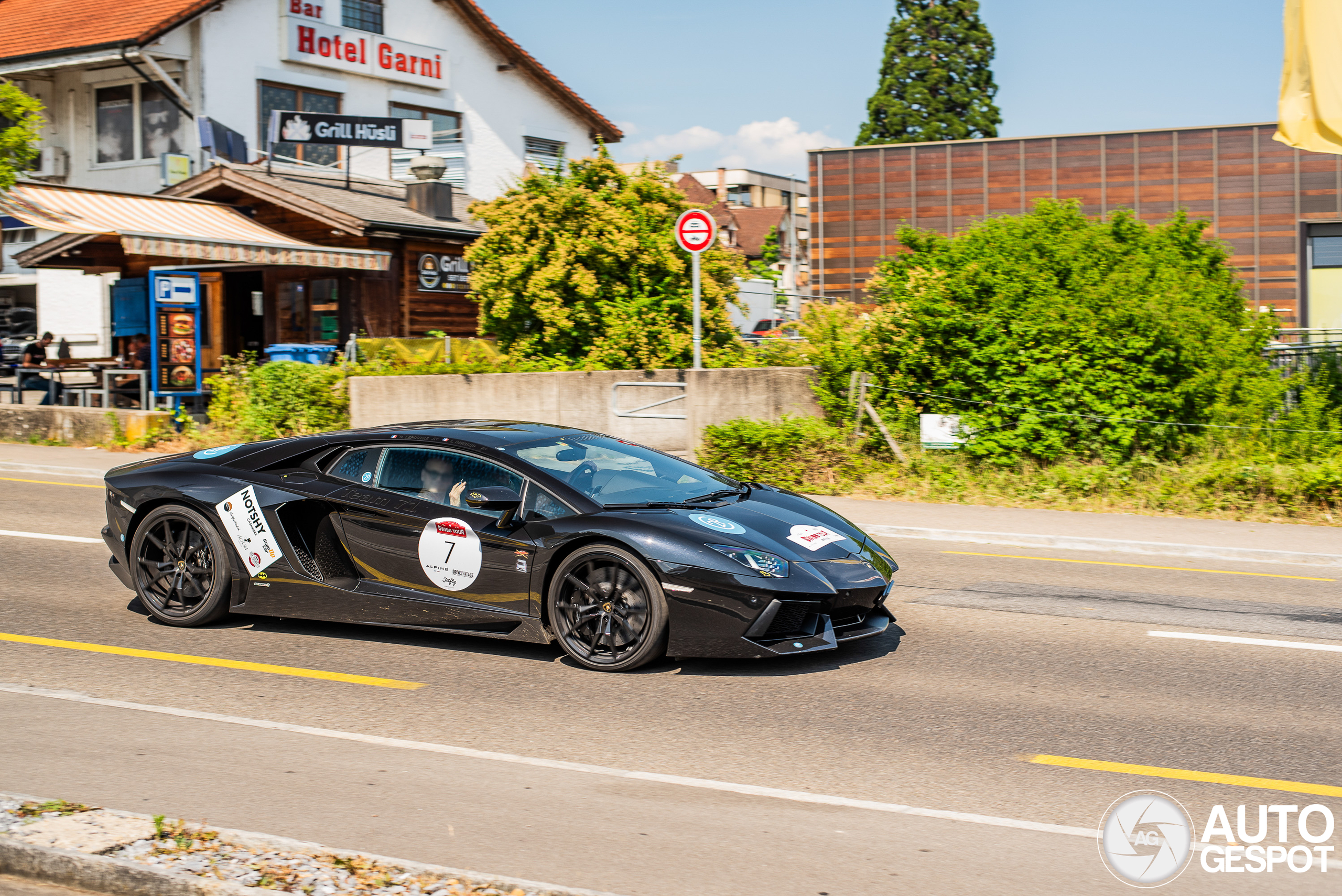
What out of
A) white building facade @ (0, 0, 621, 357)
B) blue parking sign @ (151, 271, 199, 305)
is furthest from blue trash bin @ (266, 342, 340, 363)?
white building facade @ (0, 0, 621, 357)

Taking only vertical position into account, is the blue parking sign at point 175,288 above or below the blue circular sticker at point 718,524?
above

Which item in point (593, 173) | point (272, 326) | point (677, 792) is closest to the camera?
point (677, 792)

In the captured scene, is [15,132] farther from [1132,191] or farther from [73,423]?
[1132,191]

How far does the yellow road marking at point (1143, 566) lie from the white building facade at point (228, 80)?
21980mm

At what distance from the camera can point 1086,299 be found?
46.4 ft

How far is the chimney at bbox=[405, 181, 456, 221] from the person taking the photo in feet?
92.4

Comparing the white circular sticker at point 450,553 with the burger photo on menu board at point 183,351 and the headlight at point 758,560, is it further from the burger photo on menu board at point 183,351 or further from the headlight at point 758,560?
the burger photo on menu board at point 183,351

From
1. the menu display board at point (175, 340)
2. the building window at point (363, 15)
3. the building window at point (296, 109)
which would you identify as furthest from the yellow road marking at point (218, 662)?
the building window at point (363, 15)

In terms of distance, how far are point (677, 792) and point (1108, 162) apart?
1291 inches

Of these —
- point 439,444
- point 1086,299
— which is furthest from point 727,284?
point 439,444

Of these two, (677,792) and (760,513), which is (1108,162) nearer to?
(760,513)

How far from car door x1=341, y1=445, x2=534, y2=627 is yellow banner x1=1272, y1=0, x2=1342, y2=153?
360 inches

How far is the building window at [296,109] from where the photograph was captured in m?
31.0

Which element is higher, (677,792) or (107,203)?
(107,203)
